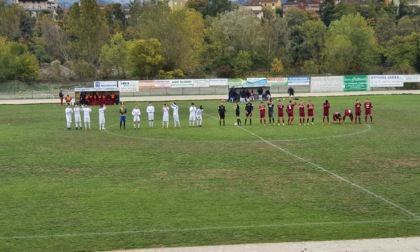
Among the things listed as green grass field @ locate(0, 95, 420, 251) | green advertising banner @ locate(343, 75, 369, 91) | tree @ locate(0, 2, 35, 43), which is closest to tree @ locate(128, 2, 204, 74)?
green advertising banner @ locate(343, 75, 369, 91)

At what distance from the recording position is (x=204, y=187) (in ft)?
60.2

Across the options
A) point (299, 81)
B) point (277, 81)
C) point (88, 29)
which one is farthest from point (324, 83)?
point (88, 29)

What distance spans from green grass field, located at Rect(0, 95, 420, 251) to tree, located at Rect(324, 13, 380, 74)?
55.6 metres

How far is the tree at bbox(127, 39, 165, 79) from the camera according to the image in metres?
81.8

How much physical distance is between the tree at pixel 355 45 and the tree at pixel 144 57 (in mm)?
26573

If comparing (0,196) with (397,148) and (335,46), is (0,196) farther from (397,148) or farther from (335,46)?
(335,46)

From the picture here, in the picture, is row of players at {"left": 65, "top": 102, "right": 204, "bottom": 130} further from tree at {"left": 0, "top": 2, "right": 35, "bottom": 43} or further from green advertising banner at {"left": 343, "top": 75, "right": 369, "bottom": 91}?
tree at {"left": 0, "top": 2, "right": 35, "bottom": 43}

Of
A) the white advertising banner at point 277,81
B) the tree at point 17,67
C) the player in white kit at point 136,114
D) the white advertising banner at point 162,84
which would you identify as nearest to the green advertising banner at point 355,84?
the white advertising banner at point 277,81

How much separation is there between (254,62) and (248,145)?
6595cm

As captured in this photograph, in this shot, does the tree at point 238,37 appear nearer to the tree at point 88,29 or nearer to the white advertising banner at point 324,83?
the tree at point 88,29

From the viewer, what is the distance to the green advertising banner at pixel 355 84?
7031 centimetres

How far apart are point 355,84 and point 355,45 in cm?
2035

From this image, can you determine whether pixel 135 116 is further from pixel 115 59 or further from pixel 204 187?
pixel 115 59

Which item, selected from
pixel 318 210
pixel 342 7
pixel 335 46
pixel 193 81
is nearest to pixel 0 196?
pixel 318 210
